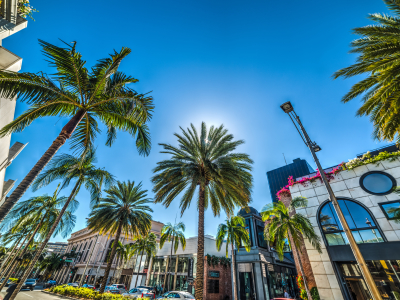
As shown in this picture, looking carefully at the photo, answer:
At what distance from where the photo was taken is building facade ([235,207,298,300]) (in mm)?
23422

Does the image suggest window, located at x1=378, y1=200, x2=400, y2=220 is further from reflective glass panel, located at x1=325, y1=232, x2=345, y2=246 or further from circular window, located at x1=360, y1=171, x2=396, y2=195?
reflective glass panel, located at x1=325, y1=232, x2=345, y2=246

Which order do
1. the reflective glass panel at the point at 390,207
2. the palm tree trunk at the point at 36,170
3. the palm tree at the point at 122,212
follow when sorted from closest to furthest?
1. the palm tree trunk at the point at 36,170
2. the reflective glass panel at the point at 390,207
3. the palm tree at the point at 122,212

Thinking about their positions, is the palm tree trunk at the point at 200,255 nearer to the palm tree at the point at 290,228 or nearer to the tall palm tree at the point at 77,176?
the palm tree at the point at 290,228

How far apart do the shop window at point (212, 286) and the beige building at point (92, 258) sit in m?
18.8

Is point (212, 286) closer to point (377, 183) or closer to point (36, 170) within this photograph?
point (377, 183)

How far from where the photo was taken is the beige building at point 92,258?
47722mm

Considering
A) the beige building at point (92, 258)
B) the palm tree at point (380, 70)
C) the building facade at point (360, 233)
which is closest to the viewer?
the palm tree at point (380, 70)

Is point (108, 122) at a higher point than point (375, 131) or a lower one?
lower

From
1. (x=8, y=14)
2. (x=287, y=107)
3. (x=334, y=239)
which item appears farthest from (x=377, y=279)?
(x=8, y=14)

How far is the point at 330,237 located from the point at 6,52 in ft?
81.9

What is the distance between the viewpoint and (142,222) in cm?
2250

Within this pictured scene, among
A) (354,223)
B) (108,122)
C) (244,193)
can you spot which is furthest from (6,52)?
(354,223)

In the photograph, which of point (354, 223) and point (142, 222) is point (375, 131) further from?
point (142, 222)

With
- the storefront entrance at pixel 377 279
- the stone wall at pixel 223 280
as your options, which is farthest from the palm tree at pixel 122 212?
the storefront entrance at pixel 377 279
